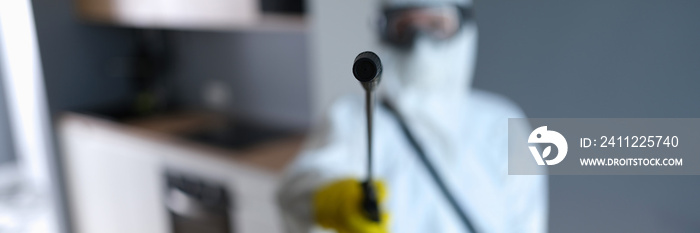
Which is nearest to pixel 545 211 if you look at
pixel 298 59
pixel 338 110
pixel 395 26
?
pixel 395 26

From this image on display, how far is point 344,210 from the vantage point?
355 mm

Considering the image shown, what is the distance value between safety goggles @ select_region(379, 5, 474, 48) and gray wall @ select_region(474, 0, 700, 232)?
197mm

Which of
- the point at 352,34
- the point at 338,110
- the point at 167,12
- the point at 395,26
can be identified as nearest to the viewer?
the point at 395,26

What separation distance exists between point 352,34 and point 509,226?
640mm

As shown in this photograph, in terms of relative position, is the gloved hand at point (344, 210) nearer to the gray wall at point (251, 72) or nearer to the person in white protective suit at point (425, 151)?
the person in white protective suit at point (425, 151)

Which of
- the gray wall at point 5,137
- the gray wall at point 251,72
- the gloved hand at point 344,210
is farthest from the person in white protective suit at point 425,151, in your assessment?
the gray wall at point 5,137

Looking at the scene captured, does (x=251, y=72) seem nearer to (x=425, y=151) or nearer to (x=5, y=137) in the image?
(x=5, y=137)

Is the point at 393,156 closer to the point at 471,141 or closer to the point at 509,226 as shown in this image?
the point at 471,141

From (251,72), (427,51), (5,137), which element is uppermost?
(427,51)

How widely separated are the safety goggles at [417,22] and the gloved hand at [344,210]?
160 millimetres

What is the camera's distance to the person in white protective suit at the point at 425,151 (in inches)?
14.3

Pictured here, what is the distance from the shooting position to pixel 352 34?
91cm

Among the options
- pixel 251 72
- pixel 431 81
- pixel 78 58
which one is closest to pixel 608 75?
pixel 431 81

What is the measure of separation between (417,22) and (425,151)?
13 cm
